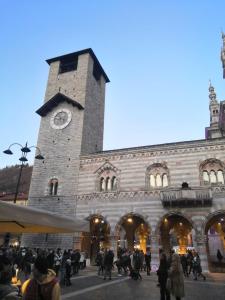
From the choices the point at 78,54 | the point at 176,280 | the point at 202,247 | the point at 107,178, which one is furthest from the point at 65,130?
the point at 176,280

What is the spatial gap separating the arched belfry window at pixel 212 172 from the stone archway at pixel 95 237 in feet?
29.9

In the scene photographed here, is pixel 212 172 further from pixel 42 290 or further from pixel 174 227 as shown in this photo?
pixel 42 290

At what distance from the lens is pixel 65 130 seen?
92.2ft

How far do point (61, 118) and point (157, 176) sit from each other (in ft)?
42.5

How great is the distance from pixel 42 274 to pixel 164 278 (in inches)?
243

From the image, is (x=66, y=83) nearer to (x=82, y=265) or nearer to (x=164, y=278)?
(x=82, y=265)

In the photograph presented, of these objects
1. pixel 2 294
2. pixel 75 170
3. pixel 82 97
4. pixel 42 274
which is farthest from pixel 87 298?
pixel 82 97

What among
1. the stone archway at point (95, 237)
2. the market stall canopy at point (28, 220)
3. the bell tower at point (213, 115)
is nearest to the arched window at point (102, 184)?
the stone archway at point (95, 237)

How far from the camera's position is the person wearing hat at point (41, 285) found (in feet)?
10.2

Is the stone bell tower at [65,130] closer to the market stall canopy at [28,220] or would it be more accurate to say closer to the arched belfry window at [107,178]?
the arched belfry window at [107,178]

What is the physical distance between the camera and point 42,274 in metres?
3.24

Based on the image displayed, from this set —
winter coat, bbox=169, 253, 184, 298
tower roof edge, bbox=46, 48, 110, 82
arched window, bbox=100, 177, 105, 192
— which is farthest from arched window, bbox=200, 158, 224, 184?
tower roof edge, bbox=46, 48, 110, 82

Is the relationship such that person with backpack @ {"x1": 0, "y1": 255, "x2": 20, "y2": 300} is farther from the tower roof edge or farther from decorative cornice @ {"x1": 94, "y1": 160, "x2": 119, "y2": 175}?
the tower roof edge

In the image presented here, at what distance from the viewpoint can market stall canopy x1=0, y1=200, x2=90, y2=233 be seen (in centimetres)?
526
